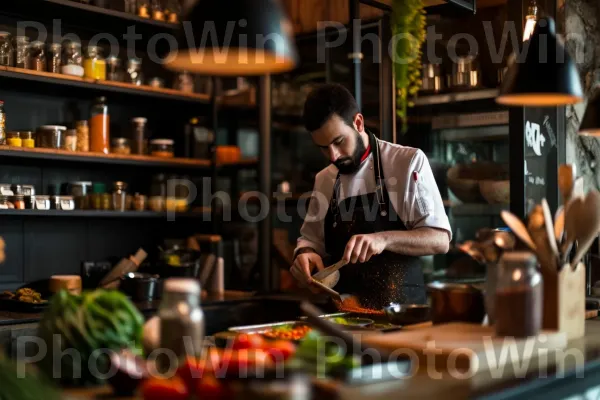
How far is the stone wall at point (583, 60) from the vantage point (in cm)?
462

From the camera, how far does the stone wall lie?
15.1ft

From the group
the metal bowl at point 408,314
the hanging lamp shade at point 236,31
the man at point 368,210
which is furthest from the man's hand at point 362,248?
the hanging lamp shade at point 236,31

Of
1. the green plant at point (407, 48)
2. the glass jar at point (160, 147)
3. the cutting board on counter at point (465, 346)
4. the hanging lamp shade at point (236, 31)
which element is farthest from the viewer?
the glass jar at point (160, 147)

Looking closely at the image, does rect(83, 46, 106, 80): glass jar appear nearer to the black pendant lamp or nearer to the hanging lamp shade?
the hanging lamp shade

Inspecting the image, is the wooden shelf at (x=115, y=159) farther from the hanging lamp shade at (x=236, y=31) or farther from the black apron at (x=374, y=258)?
the hanging lamp shade at (x=236, y=31)

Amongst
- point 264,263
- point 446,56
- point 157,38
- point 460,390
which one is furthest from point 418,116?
point 460,390

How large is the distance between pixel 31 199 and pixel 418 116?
2.28 metres

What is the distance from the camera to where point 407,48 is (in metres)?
4.31

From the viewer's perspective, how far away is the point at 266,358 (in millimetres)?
1627

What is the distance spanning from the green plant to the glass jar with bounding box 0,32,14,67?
205cm

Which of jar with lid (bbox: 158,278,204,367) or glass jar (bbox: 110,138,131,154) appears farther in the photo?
glass jar (bbox: 110,138,131,154)

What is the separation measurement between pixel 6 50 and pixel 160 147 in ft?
3.86

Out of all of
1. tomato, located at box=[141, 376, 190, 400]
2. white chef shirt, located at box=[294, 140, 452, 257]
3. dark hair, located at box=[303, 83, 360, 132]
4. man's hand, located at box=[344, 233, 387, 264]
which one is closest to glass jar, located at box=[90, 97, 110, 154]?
white chef shirt, located at box=[294, 140, 452, 257]

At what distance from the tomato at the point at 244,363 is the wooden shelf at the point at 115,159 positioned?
2894 mm
